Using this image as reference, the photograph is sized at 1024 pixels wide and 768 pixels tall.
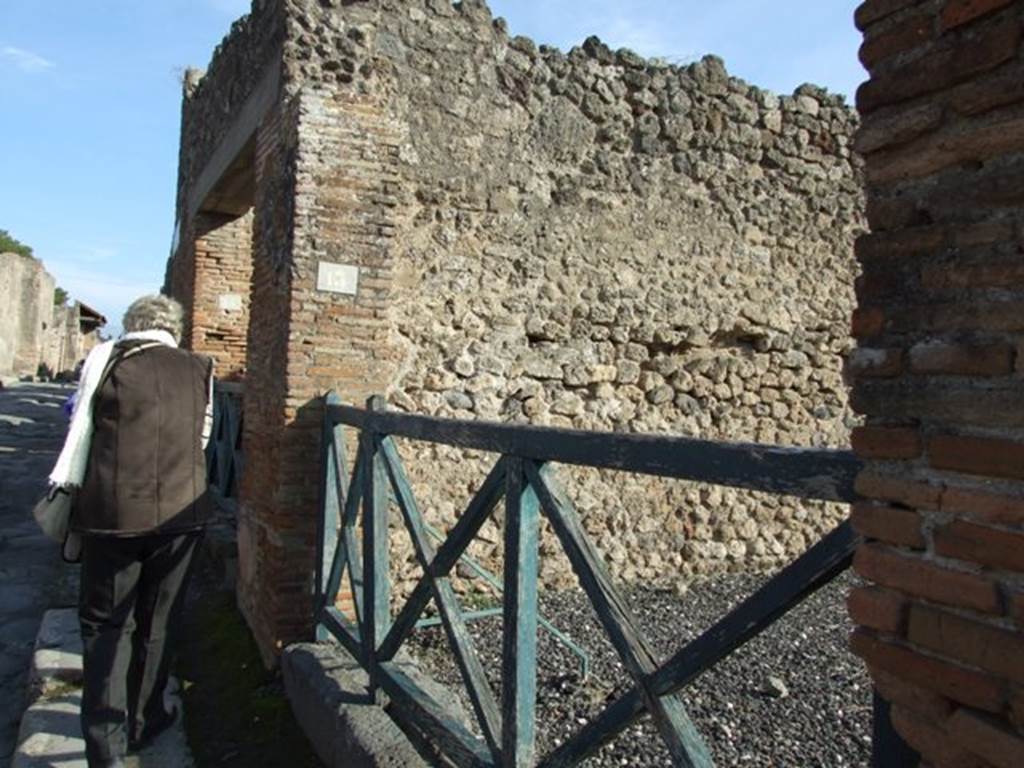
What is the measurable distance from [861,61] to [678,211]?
4.07m

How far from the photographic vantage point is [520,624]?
2.23 m

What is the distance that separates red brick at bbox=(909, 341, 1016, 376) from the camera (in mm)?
1261

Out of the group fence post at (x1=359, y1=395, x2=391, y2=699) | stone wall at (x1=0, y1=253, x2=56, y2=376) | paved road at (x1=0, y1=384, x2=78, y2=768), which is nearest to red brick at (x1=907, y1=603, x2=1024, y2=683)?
fence post at (x1=359, y1=395, x2=391, y2=699)

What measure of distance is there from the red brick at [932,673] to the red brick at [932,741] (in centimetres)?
6

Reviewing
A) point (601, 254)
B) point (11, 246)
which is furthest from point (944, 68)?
point (11, 246)

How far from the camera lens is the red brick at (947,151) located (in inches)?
51.0

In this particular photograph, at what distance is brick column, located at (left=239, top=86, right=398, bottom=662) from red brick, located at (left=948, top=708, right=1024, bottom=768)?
3.30m

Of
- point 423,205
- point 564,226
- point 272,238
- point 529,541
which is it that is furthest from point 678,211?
point 529,541

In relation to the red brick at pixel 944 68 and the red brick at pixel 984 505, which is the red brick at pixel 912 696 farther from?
the red brick at pixel 944 68

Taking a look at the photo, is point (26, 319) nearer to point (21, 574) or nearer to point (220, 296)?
point (220, 296)

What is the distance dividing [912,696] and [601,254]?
415 cm

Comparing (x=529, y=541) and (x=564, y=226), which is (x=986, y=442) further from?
(x=564, y=226)

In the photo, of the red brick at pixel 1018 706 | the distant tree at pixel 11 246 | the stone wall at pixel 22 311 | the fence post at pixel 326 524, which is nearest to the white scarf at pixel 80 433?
the fence post at pixel 326 524

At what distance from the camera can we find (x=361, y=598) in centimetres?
346
